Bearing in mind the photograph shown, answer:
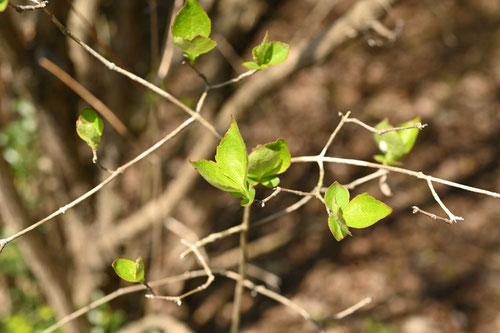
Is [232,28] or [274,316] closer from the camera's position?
[232,28]

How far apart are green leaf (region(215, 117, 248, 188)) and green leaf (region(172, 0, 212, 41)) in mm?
116

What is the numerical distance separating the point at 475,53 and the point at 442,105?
40cm

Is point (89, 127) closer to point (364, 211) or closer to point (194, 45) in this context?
point (194, 45)

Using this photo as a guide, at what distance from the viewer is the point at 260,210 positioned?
2139 millimetres

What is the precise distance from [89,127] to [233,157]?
0.17 m

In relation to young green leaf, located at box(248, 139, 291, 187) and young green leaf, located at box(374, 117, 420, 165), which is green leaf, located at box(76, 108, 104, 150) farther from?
young green leaf, located at box(374, 117, 420, 165)

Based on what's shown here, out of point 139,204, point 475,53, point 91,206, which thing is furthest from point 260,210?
point 475,53

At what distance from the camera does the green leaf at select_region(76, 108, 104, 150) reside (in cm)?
46

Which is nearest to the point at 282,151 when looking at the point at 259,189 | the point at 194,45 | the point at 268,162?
the point at 268,162

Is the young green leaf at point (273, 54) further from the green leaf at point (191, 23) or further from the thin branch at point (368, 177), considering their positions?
the thin branch at point (368, 177)

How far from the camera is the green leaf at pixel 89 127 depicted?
457mm

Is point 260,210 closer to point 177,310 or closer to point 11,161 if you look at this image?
point 177,310

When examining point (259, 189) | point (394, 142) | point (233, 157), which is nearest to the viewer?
point (233, 157)

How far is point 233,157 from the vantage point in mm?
384
